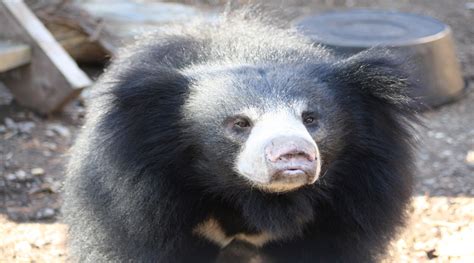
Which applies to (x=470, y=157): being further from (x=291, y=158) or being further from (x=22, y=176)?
(x=291, y=158)

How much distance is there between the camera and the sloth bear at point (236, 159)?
10.2 ft

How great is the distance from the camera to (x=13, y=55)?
18.1ft

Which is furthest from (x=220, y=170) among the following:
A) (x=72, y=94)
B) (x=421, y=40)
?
(x=421, y=40)

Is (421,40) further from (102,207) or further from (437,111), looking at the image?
(102,207)

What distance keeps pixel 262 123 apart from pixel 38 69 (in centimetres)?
328

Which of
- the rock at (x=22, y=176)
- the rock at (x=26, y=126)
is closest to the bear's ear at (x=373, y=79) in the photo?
the rock at (x=22, y=176)

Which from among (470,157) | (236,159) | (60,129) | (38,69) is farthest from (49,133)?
(470,157)

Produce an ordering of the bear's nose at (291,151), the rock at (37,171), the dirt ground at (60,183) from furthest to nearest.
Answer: the rock at (37,171) → the dirt ground at (60,183) → the bear's nose at (291,151)

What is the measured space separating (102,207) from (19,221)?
141cm

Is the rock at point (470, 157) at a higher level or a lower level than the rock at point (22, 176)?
lower

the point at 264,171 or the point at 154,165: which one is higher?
the point at 264,171

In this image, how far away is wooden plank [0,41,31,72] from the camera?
214 inches

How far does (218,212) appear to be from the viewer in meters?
3.41

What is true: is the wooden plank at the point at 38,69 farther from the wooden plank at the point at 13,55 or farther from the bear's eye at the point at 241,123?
the bear's eye at the point at 241,123
